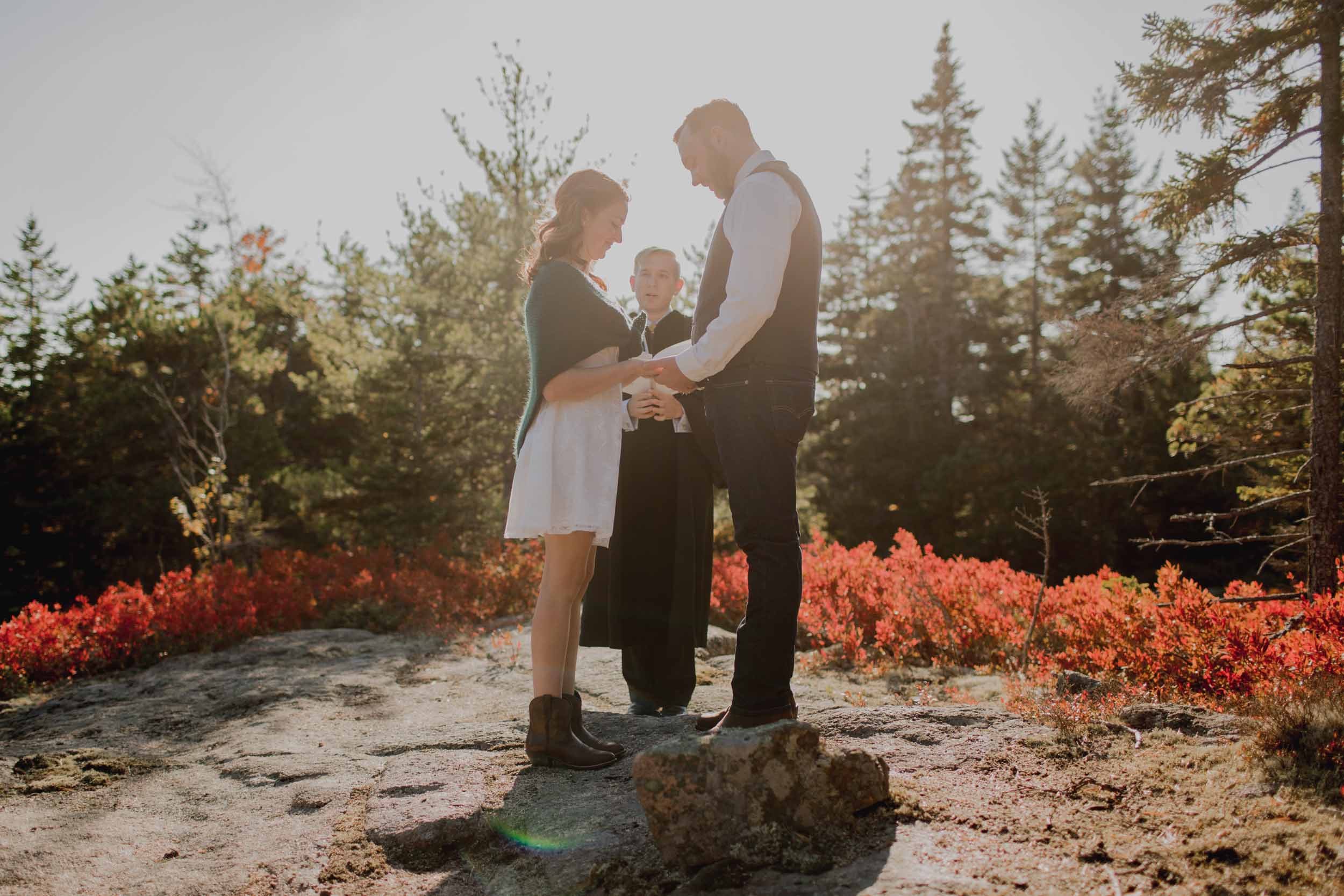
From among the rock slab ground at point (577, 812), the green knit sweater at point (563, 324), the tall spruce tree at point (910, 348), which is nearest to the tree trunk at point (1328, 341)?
the rock slab ground at point (577, 812)

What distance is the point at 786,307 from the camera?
308cm

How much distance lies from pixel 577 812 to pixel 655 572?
1528 millimetres

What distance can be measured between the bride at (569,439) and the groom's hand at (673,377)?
43 millimetres

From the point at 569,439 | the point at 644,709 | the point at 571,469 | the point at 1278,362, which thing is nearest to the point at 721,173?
the point at 569,439

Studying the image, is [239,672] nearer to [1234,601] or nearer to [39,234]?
[1234,601]

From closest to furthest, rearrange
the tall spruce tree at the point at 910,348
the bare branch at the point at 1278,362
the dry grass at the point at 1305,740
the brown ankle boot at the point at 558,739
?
the dry grass at the point at 1305,740 < the brown ankle boot at the point at 558,739 < the bare branch at the point at 1278,362 < the tall spruce tree at the point at 910,348

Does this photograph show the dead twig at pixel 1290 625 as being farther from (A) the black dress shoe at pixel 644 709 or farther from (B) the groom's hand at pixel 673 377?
(B) the groom's hand at pixel 673 377

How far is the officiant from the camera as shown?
13.4ft

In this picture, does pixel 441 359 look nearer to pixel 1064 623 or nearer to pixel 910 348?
pixel 1064 623

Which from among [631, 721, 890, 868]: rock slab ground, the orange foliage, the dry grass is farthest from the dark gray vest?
the orange foliage

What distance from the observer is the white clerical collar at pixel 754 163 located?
3158mm

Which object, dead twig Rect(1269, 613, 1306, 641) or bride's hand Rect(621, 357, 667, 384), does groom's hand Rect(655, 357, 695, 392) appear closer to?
bride's hand Rect(621, 357, 667, 384)

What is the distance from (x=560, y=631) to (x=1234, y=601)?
4.43m

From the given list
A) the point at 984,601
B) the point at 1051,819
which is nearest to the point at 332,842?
the point at 1051,819
